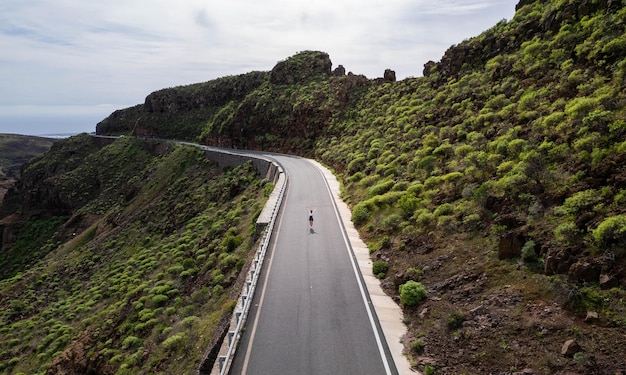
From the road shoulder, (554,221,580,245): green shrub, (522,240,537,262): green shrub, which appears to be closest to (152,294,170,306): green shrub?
the road shoulder

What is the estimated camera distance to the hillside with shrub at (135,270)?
1855 cm

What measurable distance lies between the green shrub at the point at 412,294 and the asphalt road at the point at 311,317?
4.68ft

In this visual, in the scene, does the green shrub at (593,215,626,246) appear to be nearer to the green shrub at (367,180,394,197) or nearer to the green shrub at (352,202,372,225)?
the green shrub at (352,202,372,225)

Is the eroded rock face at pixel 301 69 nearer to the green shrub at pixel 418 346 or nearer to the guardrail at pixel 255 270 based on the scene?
the guardrail at pixel 255 270

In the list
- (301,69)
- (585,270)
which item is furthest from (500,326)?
(301,69)

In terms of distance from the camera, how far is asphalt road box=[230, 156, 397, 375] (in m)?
11.3

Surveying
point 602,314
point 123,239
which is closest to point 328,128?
point 123,239

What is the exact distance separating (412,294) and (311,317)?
4058 mm

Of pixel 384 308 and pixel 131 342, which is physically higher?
pixel 384 308

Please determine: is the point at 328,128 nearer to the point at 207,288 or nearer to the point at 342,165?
the point at 342,165

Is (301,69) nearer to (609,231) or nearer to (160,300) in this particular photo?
(160,300)

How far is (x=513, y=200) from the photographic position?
52.5 ft

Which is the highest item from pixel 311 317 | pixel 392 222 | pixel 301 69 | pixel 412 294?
pixel 301 69

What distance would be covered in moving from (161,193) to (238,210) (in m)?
30.7
